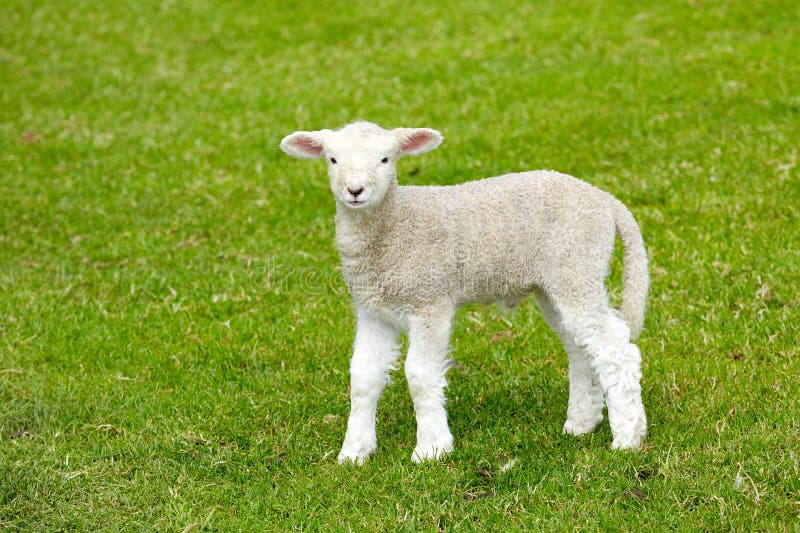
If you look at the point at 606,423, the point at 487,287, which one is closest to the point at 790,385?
the point at 606,423

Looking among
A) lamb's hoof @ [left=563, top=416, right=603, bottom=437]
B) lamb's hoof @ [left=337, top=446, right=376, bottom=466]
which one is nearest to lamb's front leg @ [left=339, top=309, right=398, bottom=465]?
lamb's hoof @ [left=337, top=446, right=376, bottom=466]

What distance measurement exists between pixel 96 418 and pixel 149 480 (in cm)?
112

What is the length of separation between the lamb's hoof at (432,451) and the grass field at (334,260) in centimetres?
6

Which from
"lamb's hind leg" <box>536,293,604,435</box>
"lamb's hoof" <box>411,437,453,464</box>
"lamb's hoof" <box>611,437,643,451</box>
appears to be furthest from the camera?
"lamb's hind leg" <box>536,293,604,435</box>

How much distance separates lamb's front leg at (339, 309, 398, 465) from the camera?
245 inches

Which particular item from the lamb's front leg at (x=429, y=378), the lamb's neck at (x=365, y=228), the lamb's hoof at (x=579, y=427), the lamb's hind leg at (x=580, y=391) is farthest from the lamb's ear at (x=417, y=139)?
the lamb's hoof at (x=579, y=427)

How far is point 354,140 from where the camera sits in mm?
5777

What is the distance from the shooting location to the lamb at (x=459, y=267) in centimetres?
596

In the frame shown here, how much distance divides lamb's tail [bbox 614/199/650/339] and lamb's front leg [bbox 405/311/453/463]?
1100mm

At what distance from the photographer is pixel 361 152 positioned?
5.71 m

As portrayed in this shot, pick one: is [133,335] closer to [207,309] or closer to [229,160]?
[207,309]

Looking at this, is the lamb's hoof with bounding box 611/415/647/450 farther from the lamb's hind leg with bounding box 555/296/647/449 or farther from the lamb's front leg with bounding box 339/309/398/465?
the lamb's front leg with bounding box 339/309/398/465

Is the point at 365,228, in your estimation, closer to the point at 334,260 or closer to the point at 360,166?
the point at 360,166

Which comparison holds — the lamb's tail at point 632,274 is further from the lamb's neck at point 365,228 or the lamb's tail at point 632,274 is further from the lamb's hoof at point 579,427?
the lamb's neck at point 365,228
